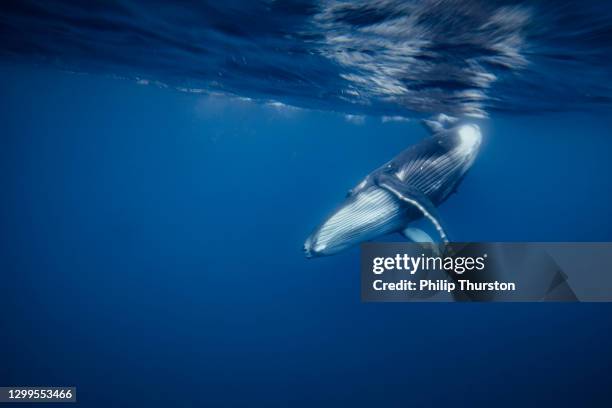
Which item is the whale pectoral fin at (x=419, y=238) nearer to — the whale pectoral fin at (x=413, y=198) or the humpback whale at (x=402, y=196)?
the humpback whale at (x=402, y=196)

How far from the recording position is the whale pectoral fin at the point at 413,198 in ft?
20.8

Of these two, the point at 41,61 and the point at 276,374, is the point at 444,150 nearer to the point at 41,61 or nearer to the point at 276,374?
the point at 41,61

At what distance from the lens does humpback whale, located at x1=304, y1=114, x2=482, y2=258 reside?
6.88 metres

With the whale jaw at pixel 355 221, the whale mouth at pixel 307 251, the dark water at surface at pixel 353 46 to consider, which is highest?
the dark water at surface at pixel 353 46

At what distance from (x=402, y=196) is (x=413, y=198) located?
0.60ft

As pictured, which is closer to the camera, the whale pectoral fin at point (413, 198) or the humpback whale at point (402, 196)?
the whale pectoral fin at point (413, 198)

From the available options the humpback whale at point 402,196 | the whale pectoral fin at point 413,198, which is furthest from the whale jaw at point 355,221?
the whale pectoral fin at point 413,198

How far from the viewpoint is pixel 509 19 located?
6770 millimetres

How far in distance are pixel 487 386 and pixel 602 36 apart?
22671mm

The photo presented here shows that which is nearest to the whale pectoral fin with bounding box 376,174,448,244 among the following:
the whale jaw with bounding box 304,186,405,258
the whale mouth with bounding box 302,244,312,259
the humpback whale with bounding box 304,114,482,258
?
the humpback whale with bounding box 304,114,482,258

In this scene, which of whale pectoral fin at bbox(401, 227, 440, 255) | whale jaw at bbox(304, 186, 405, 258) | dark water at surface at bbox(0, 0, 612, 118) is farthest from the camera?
whale pectoral fin at bbox(401, 227, 440, 255)

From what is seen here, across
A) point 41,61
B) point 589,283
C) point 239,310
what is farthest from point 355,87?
point 239,310

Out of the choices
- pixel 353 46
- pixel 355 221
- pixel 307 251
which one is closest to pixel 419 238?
pixel 355 221

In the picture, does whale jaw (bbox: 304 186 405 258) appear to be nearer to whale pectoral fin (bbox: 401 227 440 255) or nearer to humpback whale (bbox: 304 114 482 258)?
humpback whale (bbox: 304 114 482 258)
